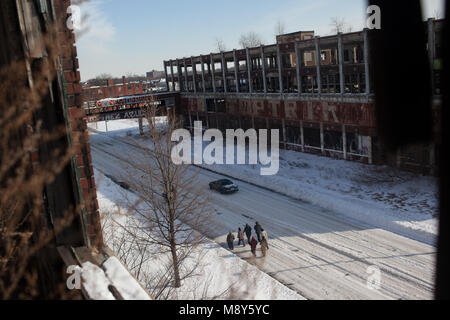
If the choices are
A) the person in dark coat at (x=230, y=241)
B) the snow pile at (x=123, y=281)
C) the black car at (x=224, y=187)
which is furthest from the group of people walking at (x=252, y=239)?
the snow pile at (x=123, y=281)

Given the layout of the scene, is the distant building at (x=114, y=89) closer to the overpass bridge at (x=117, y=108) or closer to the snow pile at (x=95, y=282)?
the overpass bridge at (x=117, y=108)

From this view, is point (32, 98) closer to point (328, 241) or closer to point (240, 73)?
point (328, 241)

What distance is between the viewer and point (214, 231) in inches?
701

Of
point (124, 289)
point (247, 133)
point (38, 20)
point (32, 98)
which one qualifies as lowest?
point (247, 133)

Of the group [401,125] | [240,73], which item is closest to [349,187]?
[240,73]

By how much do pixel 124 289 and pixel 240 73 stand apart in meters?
35.5

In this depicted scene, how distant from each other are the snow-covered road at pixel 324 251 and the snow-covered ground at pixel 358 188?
68 centimetres

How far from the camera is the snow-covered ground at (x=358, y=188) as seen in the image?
1762cm
